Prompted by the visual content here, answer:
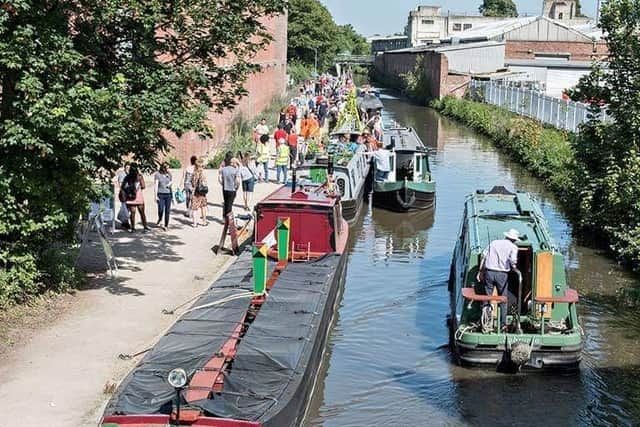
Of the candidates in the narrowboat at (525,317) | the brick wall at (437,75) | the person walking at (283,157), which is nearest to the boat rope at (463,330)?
the narrowboat at (525,317)

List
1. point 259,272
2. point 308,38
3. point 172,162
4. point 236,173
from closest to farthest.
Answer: point 259,272 < point 172,162 < point 236,173 < point 308,38

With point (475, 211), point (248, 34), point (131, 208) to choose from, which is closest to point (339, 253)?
point (475, 211)

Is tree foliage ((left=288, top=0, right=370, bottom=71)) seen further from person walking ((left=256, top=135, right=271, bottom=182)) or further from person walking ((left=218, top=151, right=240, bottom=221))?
person walking ((left=218, top=151, right=240, bottom=221))

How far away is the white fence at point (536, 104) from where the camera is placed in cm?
3591

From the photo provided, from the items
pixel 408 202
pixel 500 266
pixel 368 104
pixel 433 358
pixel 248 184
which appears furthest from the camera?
pixel 368 104

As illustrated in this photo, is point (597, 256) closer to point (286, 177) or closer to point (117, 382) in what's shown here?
point (286, 177)

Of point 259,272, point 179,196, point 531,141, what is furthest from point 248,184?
point 531,141

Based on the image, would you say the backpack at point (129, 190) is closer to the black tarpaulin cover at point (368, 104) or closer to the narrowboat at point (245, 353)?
the narrowboat at point (245, 353)

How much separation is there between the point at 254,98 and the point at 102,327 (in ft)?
113

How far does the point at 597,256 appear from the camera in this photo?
20.6 meters

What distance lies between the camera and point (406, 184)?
25.7m

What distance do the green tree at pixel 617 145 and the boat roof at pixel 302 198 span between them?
20.5 ft

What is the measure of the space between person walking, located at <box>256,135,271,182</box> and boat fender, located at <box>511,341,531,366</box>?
1458cm

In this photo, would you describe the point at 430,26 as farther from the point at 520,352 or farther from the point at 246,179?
the point at 520,352
